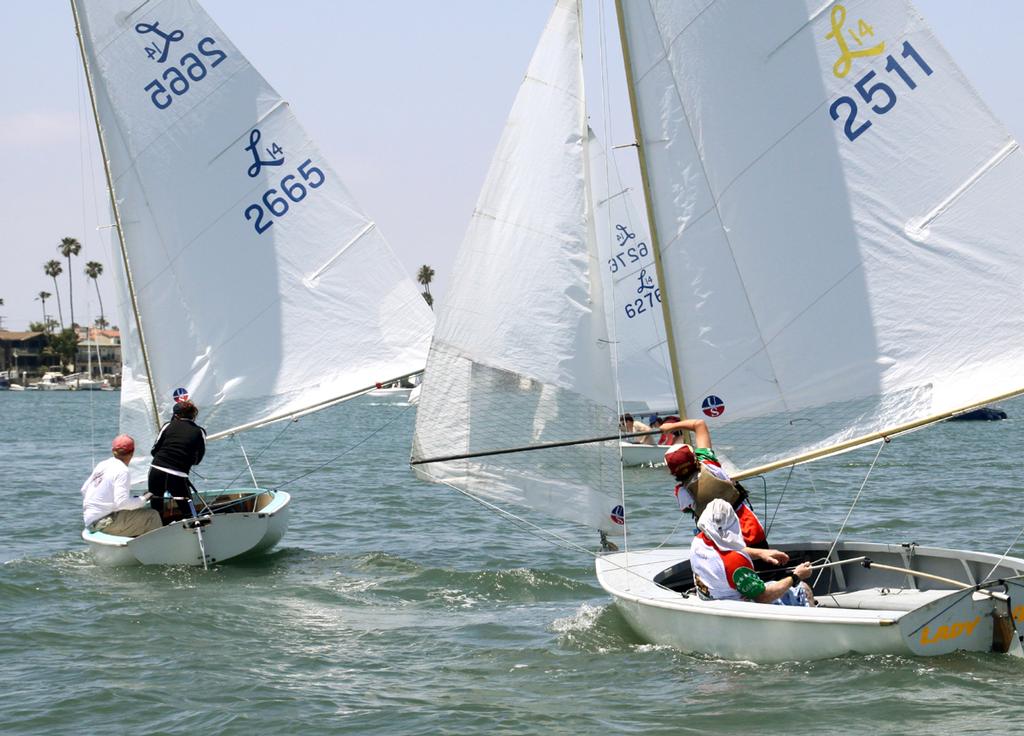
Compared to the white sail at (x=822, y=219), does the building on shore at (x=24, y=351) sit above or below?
above

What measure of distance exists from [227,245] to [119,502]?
2966mm

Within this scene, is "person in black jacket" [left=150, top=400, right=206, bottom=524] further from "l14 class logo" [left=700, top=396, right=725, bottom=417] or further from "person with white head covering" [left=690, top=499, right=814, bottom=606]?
"person with white head covering" [left=690, top=499, right=814, bottom=606]

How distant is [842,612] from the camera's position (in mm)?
8133

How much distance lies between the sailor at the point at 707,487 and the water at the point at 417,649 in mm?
907

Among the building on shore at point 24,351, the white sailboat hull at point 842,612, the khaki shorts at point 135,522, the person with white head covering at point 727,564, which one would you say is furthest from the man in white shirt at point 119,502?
the building on shore at point 24,351

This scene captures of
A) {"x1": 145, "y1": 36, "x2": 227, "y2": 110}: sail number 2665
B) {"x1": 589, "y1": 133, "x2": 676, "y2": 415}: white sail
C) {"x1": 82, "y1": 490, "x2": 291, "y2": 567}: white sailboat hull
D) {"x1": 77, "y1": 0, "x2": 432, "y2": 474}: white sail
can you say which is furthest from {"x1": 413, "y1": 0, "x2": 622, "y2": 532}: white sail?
{"x1": 589, "y1": 133, "x2": 676, "y2": 415}: white sail

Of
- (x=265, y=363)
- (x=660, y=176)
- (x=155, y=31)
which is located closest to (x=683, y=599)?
(x=660, y=176)

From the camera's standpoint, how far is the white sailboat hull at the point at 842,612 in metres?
7.95

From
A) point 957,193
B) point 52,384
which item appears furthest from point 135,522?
point 52,384

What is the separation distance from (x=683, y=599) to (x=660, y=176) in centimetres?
296

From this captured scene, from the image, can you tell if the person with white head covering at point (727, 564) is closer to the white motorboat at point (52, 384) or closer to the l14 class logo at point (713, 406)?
the l14 class logo at point (713, 406)

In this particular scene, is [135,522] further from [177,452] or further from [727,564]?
[727,564]

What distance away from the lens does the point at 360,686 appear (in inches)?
348

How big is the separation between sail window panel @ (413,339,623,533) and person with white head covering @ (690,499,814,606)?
1.28 metres
